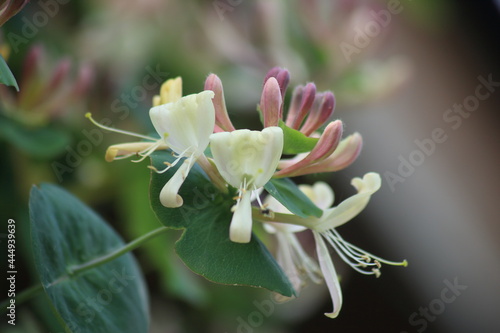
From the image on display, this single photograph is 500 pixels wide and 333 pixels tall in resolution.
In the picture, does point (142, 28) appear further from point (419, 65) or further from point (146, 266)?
point (419, 65)

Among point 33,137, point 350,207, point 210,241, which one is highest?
point 350,207

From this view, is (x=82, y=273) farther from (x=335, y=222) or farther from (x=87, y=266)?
(x=335, y=222)

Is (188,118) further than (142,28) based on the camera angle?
No

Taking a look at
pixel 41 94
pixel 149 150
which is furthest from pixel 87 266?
pixel 41 94

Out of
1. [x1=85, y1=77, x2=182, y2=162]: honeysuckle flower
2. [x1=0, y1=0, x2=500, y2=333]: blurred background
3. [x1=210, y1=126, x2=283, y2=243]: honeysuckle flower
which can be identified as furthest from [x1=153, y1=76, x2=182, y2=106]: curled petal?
[x1=0, y1=0, x2=500, y2=333]: blurred background

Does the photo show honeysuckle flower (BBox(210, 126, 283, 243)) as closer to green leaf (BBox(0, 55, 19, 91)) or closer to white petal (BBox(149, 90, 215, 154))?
white petal (BBox(149, 90, 215, 154))

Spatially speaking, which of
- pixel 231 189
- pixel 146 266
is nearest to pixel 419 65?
pixel 146 266

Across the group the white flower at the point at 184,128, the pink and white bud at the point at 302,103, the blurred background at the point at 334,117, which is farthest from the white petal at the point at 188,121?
the blurred background at the point at 334,117
